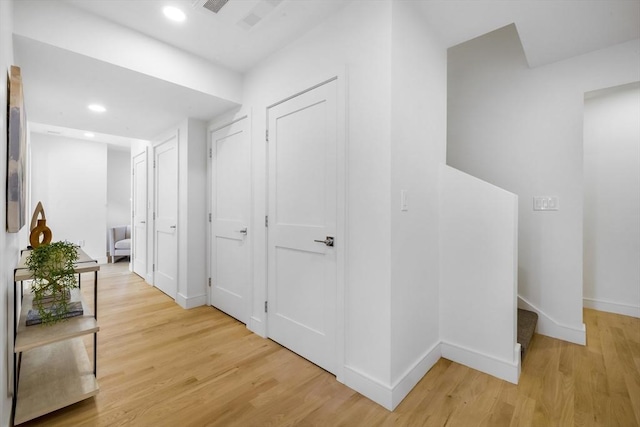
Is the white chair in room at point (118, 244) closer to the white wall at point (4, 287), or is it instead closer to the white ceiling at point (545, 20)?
the white wall at point (4, 287)

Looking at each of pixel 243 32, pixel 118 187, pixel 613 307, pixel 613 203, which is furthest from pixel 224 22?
pixel 118 187

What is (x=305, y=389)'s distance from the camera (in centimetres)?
182

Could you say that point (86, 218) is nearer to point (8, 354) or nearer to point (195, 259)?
point (195, 259)

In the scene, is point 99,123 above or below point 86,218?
above

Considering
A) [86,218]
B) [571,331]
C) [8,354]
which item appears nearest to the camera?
[8,354]

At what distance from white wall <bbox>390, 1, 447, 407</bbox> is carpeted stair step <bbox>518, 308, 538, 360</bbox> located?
594mm

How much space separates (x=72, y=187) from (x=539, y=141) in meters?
7.17

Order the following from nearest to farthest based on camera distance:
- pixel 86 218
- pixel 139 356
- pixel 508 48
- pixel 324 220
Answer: pixel 324 220 < pixel 139 356 < pixel 508 48 < pixel 86 218

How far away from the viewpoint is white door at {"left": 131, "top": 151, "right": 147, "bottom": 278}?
437 cm

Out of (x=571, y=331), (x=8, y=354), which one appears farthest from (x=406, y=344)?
(x=8, y=354)

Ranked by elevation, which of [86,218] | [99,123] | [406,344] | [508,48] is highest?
[508,48]

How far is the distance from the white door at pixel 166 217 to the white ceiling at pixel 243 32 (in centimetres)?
95

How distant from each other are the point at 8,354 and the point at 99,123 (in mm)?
2918

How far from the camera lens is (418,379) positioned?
1896mm
